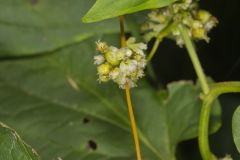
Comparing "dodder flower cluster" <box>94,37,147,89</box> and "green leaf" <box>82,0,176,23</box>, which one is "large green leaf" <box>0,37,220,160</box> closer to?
"dodder flower cluster" <box>94,37,147,89</box>

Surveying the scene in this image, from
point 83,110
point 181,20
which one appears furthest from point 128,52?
point 83,110

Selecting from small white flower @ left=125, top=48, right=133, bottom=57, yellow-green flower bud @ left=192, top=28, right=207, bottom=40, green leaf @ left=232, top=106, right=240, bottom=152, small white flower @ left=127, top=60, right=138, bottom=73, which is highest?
yellow-green flower bud @ left=192, top=28, right=207, bottom=40

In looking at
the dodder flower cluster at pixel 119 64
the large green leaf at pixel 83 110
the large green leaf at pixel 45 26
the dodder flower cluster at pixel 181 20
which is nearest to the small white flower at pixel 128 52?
the dodder flower cluster at pixel 119 64

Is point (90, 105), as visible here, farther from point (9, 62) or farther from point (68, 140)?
point (9, 62)

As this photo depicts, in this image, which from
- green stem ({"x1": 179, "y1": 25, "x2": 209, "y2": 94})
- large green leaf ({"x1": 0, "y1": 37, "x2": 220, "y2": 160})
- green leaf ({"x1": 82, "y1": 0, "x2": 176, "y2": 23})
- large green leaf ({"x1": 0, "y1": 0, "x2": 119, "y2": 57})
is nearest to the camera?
green leaf ({"x1": 82, "y1": 0, "x2": 176, "y2": 23})

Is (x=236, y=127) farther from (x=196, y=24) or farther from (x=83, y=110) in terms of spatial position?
(x=83, y=110)

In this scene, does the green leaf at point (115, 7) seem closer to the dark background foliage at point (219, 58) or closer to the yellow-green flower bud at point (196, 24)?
the yellow-green flower bud at point (196, 24)

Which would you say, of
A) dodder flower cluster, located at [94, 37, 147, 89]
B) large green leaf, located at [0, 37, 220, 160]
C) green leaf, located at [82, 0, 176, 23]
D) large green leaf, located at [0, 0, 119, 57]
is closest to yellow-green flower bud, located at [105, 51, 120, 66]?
dodder flower cluster, located at [94, 37, 147, 89]

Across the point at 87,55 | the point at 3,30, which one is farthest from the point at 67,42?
the point at 3,30
